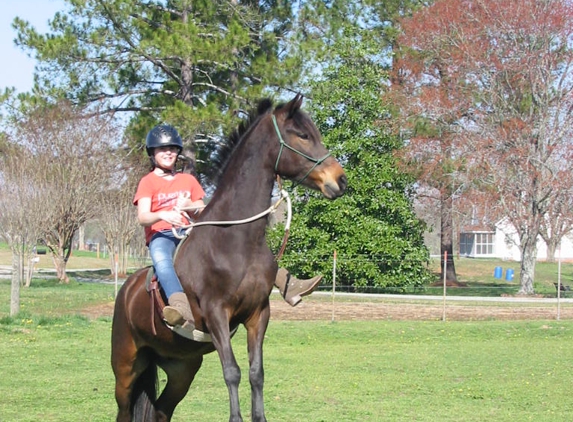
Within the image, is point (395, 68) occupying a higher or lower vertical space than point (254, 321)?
higher

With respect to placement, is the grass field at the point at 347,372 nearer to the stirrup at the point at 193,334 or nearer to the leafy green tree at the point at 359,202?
the stirrup at the point at 193,334

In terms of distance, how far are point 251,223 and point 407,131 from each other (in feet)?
86.2

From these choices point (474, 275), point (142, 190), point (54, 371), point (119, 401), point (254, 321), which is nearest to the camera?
point (254, 321)

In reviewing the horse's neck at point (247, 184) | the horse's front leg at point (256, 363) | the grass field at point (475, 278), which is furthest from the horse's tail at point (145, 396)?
the grass field at point (475, 278)

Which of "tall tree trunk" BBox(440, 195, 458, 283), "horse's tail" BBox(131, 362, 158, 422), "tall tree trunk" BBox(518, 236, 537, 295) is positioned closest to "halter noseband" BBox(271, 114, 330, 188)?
"horse's tail" BBox(131, 362, 158, 422)

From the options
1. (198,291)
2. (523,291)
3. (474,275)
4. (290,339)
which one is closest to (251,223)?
(198,291)

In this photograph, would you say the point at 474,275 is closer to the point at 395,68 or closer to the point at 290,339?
the point at 395,68

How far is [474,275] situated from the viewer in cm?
4850

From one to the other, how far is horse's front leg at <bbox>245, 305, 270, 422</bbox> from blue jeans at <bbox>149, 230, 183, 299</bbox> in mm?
701

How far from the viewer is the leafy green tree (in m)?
29.6

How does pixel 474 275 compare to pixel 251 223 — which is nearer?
pixel 251 223

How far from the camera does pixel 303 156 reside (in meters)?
5.98

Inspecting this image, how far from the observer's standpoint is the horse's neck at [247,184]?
621 centimetres

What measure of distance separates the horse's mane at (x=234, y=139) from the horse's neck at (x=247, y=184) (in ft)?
0.38
